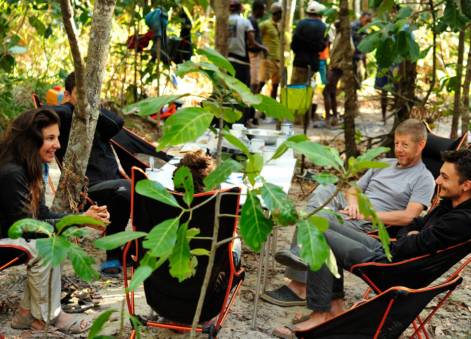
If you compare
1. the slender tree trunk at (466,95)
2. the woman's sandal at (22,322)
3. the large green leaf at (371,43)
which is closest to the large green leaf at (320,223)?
the woman's sandal at (22,322)

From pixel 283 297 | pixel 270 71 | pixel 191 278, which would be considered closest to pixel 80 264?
pixel 191 278

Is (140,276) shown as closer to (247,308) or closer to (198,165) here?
(198,165)

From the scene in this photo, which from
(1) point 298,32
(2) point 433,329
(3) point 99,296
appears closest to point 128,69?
(1) point 298,32

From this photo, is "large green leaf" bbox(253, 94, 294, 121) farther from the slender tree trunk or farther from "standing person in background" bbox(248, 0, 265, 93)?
"standing person in background" bbox(248, 0, 265, 93)

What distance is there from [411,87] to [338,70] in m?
2.72

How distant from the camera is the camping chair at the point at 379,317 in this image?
3242 mm

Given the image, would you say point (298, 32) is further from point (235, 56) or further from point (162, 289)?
point (162, 289)

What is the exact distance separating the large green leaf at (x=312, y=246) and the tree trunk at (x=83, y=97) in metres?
1.93

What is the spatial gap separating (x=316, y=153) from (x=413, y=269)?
1.56 m

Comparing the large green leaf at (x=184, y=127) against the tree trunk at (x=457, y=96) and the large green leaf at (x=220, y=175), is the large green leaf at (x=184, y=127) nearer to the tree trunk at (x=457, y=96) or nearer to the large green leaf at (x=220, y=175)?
the large green leaf at (x=220, y=175)

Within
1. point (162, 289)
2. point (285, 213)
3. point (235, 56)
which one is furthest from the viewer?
point (235, 56)

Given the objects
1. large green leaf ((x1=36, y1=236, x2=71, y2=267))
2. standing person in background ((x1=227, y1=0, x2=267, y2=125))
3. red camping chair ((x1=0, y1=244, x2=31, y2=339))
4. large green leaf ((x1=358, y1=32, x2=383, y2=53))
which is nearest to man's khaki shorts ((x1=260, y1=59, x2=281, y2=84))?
standing person in background ((x1=227, y1=0, x2=267, y2=125))

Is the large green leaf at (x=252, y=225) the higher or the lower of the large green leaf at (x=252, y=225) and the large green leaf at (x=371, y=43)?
the lower

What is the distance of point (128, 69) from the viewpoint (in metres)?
9.44
